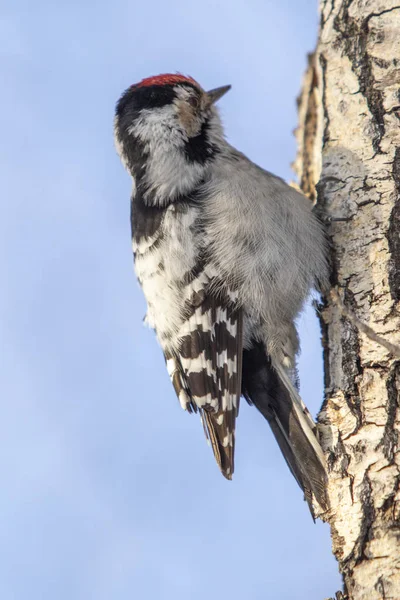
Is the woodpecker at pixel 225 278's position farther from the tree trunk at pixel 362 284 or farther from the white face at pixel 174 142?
the tree trunk at pixel 362 284

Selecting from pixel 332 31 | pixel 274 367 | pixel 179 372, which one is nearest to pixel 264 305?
pixel 274 367

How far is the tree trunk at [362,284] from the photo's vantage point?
2.39 meters

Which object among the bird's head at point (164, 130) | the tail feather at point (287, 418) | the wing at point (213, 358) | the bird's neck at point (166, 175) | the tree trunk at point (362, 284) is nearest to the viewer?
the tree trunk at point (362, 284)

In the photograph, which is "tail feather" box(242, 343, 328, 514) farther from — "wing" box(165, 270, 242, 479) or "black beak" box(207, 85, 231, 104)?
"black beak" box(207, 85, 231, 104)

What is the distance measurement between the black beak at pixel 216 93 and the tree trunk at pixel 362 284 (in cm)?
74

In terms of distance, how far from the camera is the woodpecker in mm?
3307

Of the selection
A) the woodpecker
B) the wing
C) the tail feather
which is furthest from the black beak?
the tail feather

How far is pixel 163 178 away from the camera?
371 cm

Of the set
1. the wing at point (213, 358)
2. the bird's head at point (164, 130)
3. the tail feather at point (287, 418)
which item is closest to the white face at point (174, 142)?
the bird's head at point (164, 130)

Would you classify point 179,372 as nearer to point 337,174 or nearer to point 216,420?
point 216,420

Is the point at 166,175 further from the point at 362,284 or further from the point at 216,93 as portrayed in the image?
the point at 362,284

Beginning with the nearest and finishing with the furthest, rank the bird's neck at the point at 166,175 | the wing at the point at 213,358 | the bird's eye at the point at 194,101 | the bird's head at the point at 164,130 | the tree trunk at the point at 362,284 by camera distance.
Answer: the tree trunk at the point at 362,284, the wing at the point at 213,358, the bird's neck at the point at 166,175, the bird's head at the point at 164,130, the bird's eye at the point at 194,101

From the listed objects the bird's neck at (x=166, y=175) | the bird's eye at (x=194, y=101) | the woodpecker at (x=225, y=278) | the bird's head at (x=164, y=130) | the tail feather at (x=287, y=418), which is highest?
the bird's eye at (x=194, y=101)

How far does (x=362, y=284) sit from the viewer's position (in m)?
2.98
